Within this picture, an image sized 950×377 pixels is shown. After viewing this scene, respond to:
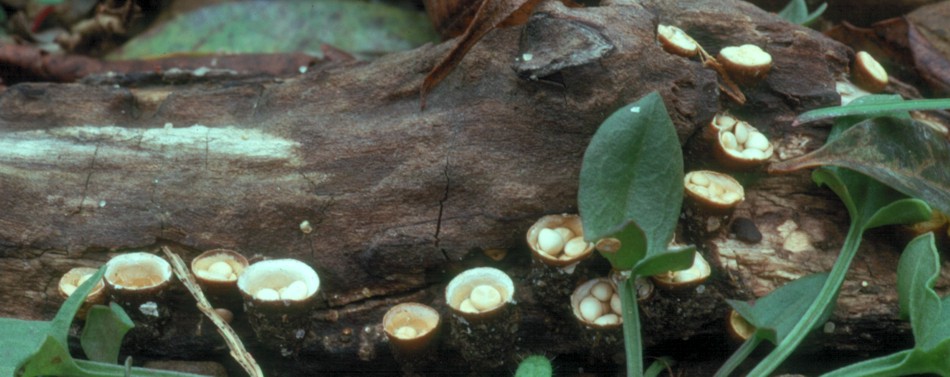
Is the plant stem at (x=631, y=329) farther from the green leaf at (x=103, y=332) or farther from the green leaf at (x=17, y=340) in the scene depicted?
the green leaf at (x=17, y=340)

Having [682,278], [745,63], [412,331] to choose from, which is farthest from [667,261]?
[745,63]

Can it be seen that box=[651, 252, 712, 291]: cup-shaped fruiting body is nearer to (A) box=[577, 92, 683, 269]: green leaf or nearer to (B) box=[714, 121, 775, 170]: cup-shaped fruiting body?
(A) box=[577, 92, 683, 269]: green leaf

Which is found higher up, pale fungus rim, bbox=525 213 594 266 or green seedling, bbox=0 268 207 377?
pale fungus rim, bbox=525 213 594 266

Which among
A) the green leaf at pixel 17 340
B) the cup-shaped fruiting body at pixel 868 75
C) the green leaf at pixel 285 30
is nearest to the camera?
the green leaf at pixel 17 340

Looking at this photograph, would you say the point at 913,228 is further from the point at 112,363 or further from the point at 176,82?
the point at 176,82

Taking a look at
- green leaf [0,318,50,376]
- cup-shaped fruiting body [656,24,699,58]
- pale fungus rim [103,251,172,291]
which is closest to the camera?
green leaf [0,318,50,376]

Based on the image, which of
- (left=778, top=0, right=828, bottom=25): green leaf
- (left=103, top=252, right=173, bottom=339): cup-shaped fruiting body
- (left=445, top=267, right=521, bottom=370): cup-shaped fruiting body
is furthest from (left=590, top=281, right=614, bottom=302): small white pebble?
(left=778, top=0, right=828, bottom=25): green leaf

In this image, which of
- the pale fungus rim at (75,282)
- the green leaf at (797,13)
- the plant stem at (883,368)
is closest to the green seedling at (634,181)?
the plant stem at (883,368)

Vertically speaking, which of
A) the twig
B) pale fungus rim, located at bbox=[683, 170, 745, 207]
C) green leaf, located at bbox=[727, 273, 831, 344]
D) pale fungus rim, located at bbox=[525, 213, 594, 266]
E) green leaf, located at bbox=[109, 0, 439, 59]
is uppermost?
pale fungus rim, located at bbox=[683, 170, 745, 207]

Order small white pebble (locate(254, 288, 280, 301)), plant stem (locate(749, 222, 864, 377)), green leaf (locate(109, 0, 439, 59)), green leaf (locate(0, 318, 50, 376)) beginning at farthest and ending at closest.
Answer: green leaf (locate(109, 0, 439, 59)) → small white pebble (locate(254, 288, 280, 301)) → plant stem (locate(749, 222, 864, 377)) → green leaf (locate(0, 318, 50, 376))
